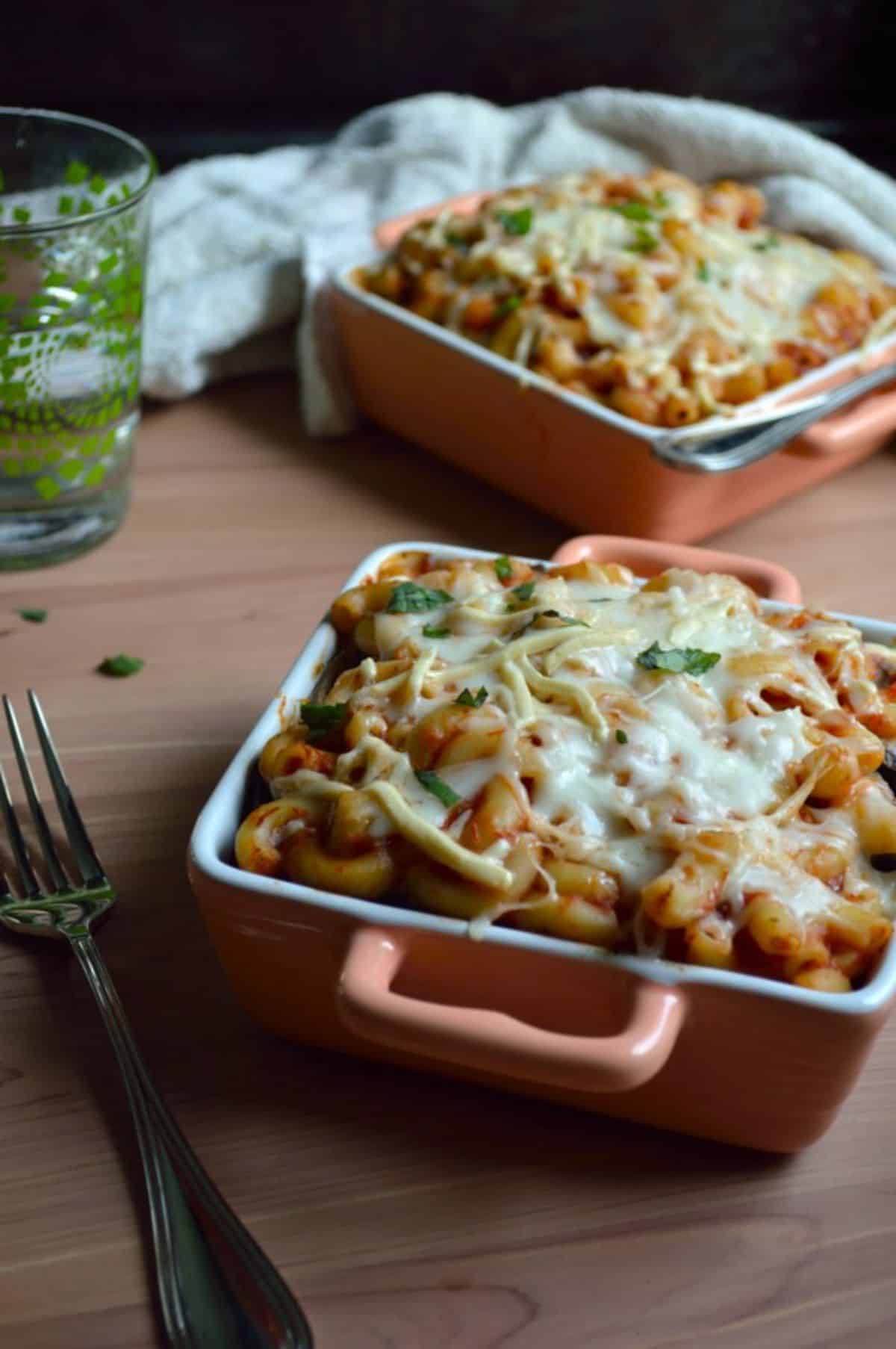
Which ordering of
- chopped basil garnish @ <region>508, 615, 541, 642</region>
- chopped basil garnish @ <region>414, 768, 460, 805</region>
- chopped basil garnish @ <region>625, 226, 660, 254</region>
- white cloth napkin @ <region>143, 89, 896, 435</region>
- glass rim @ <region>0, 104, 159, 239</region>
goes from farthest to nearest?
white cloth napkin @ <region>143, 89, 896, 435</region> → chopped basil garnish @ <region>625, 226, 660, 254</region> → glass rim @ <region>0, 104, 159, 239</region> → chopped basil garnish @ <region>508, 615, 541, 642</region> → chopped basil garnish @ <region>414, 768, 460, 805</region>

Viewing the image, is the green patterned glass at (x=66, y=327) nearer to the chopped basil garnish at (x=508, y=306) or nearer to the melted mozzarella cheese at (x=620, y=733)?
the chopped basil garnish at (x=508, y=306)

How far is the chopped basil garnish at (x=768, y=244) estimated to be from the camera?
4.75 feet

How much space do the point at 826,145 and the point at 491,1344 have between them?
1360 millimetres

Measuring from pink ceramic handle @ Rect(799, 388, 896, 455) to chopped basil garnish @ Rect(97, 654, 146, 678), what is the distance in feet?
1.87

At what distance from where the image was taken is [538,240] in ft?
4.51

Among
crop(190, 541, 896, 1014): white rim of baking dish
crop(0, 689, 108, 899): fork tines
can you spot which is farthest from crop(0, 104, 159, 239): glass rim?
crop(190, 541, 896, 1014): white rim of baking dish

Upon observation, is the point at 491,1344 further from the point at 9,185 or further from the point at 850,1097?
the point at 9,185

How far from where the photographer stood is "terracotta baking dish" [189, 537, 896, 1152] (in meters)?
0.68

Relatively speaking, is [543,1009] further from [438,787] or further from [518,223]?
[518,223]

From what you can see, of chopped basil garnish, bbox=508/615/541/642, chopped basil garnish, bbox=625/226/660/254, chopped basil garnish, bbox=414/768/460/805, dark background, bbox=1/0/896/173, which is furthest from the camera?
dark background, bbox=1/0/896/173

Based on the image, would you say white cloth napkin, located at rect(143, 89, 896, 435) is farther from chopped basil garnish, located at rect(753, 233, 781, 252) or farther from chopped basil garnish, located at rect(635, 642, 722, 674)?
chopped basil garnish, located at rect(635, 642, 722, 674)

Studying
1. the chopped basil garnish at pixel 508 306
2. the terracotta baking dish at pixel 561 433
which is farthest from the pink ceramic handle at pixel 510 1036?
the chopped basil garnish at pixel 508 306

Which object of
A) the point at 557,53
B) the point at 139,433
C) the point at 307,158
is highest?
the point at 557,53

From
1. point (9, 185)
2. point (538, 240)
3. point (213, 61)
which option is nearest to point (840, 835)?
point (538, 240)
